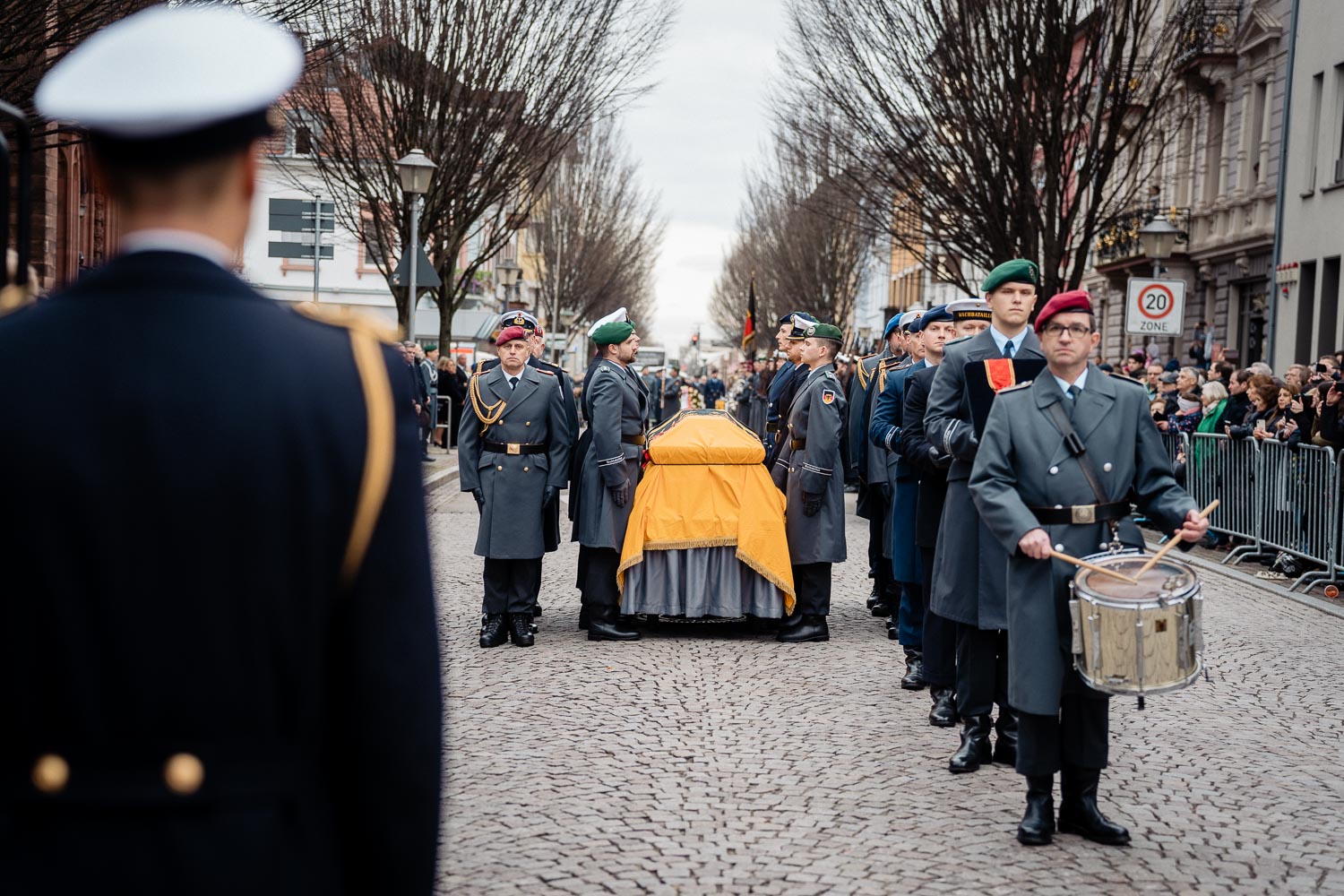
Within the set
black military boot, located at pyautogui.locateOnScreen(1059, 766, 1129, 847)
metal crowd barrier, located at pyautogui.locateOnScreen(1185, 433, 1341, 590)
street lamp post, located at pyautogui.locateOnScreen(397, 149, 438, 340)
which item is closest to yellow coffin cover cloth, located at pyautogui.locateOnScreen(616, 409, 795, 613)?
black military boot, located at pyautogui.locateOnScreen(1059, 766, 1129, 847)

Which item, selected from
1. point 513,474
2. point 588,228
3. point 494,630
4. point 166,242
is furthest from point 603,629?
point 588,228

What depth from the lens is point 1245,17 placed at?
1190 inches

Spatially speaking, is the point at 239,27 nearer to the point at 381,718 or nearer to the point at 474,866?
the point at 381,718

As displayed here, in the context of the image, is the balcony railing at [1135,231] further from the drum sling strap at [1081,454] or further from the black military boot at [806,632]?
the drum sling strap at [1081,454]

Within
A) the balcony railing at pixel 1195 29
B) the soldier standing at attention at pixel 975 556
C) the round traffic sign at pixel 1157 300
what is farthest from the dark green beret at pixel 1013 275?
the balcony railing at pixel 1195 29

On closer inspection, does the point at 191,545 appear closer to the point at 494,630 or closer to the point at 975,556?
the point at 975,556

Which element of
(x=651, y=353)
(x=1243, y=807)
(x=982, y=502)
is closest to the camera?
(x=982, y=502)

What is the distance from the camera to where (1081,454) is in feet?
17.6

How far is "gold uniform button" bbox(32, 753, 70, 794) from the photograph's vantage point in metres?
1.67

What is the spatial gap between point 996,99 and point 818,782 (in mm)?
18194

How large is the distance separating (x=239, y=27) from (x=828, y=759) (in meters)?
5.14

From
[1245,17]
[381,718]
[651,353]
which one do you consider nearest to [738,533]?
[381,718]

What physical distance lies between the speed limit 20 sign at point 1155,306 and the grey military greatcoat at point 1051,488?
1356 cm

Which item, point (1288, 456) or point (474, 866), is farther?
point (1288, 456)
